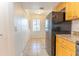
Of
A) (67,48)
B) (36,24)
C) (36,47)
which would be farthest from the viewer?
(36,47)

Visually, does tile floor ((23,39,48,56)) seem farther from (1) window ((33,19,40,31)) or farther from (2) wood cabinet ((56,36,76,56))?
(2) wood cabinet ((56,36,76,56))

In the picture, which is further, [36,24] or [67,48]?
[36,24]

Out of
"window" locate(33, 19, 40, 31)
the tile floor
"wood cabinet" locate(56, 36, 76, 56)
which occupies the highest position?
"window" locate(33, 19, 40, 31)

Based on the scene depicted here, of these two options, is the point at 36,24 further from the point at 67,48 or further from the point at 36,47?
the point at 67,48

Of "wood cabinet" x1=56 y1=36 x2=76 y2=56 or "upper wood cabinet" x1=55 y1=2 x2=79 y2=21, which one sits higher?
"upper wood cabinet" x1=55 y1=2 x2=79 y2=21

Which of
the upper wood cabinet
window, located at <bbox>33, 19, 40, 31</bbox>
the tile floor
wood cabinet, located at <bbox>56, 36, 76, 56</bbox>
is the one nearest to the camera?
wood cabinet, located at <bbox>56, 36, 76, 56</bbox>

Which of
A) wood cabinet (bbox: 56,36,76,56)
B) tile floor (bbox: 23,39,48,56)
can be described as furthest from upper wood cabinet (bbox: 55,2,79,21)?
tile floor (bbox: 23,39,48,56)

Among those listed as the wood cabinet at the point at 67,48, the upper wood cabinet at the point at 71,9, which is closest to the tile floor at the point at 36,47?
the wood cabinet at the point at 67,48

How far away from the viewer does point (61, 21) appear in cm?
323

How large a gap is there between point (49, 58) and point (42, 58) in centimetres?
6

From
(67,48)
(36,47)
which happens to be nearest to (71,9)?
(67,48)

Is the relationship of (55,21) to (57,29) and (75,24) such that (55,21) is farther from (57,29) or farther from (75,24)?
(75,24)

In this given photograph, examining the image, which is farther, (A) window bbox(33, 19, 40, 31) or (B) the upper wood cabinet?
(A) window bbox(33, 19, 40, 31)

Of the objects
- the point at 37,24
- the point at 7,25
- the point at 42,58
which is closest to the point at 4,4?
the point at 7,25
